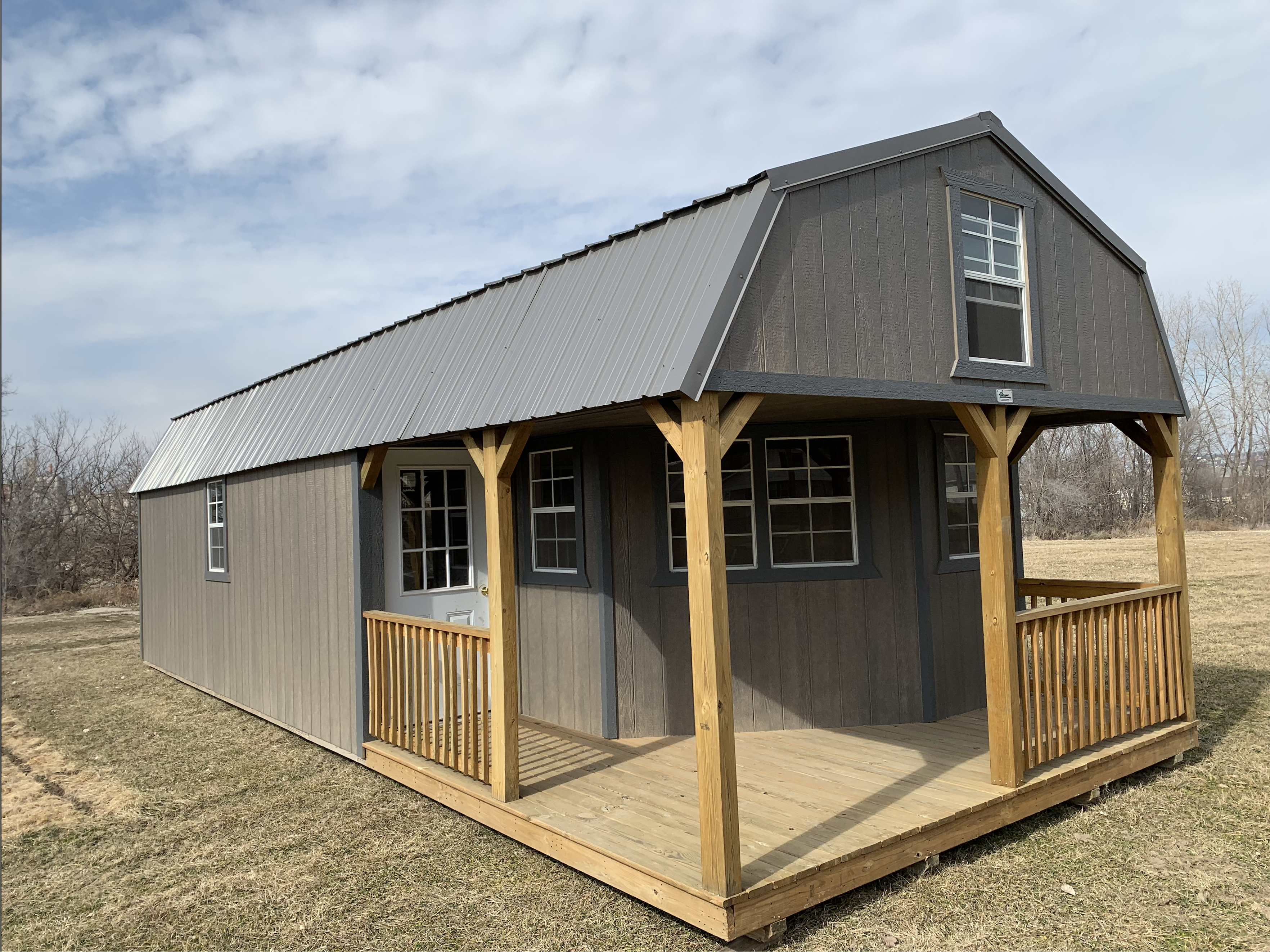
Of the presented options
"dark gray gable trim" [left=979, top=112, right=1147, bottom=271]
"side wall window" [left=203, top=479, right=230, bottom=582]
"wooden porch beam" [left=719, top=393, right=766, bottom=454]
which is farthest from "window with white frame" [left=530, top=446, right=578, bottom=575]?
"side wall window" [left=203, top=479, right=230, bottom=582]

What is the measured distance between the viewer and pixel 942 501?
22.9 ft

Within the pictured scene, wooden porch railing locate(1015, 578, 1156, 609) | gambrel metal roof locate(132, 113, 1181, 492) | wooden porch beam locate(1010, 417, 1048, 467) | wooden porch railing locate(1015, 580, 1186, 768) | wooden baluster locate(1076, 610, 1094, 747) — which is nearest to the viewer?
gambrel metal roof locate(132, 113, 1181, 492)

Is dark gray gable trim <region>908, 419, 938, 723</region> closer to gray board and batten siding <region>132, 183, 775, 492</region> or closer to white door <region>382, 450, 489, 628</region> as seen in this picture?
gray board and batten siding <region>132, 183, 775, 492</region>

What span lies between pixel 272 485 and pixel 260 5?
4.23m

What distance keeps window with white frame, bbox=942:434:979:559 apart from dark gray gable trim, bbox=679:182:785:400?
3.48m

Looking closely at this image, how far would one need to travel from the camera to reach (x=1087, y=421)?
22.5 ft

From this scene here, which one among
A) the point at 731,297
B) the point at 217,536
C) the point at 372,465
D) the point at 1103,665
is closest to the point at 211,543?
the point at 217,536

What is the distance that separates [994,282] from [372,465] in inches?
178

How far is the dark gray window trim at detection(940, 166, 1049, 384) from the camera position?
16.9 feet

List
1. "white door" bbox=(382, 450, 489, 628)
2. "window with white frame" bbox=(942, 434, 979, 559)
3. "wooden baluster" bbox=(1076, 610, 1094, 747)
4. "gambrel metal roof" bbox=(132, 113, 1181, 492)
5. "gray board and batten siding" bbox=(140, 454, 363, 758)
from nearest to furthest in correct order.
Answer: "gambrel metal roof" bbox=(132, 113, 1181, 492) < "wooden baluster" bbox=(1076, 610, 1094, 747) < "gray board and batten siding" bbox=(140, 454, 363, 758) < "window with white frame" bbox=(942, 434, 979, 559) < "white door" bbox=(382, 450, 489, 628)

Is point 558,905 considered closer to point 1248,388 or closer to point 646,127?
point 646,127

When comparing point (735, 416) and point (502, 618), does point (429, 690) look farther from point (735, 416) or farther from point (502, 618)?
point (735, 416)

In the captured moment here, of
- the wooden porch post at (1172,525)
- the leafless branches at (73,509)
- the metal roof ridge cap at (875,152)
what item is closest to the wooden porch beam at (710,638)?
the metal roof ridge cap at (875,152)

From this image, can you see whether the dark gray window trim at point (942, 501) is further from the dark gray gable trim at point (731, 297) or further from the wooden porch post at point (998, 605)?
the dark gray gable trim at point (731, 297)
